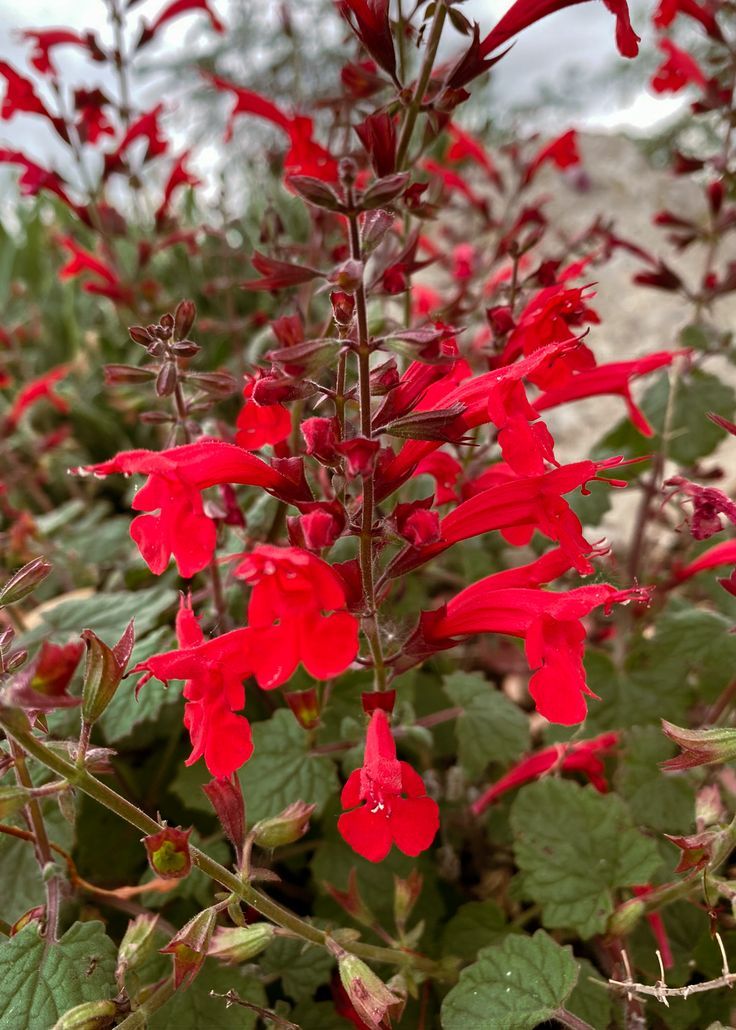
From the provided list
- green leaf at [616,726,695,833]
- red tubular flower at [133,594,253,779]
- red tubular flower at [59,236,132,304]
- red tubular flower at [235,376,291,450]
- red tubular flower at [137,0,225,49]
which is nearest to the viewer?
red tubular flower at [133,594,253,779]

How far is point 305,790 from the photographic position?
130 cm

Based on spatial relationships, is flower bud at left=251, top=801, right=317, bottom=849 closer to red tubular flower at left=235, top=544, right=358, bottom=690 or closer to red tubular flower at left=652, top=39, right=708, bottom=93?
red tubular flower at left=235, top=544, right=358, bottom=690

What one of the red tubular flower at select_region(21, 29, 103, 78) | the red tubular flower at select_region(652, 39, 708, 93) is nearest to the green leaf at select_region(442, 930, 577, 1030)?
the red tubular flower at select_region(652, 39, 708, 93)

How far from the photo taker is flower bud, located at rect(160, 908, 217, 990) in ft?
3.01

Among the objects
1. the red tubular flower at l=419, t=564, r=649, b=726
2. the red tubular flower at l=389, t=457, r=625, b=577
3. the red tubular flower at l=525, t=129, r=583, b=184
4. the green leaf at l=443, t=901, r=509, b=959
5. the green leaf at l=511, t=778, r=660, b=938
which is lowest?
the green leaf at l=443, t=901, r=509, b=959

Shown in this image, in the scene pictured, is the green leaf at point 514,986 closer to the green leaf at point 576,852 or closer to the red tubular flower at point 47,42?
the green leaf at point 576,852

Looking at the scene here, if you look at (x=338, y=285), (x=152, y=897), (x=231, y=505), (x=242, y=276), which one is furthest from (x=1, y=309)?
(x=338, y=285)

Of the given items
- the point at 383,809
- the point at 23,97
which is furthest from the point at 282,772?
the point at 23,97

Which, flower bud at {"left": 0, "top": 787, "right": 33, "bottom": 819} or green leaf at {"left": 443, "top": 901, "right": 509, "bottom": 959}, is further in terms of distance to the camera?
green leaf at {"left": 443, "top": 901, "right": 509, "bottom": 959}

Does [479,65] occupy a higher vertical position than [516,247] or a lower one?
higher

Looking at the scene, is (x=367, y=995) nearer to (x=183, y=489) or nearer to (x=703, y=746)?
(x=703, y=746)

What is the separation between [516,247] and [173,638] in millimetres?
925

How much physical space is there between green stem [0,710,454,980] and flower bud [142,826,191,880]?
0.03 meters

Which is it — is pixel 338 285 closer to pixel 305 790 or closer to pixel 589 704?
pixel 305 790
